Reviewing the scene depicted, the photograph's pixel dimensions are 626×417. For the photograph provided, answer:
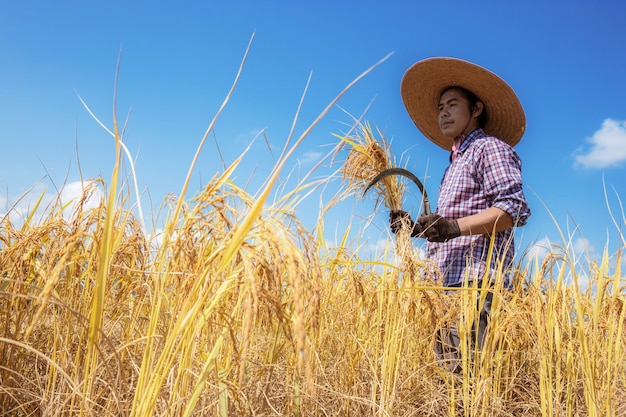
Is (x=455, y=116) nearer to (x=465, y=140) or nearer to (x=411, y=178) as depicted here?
(x=465, y=140)

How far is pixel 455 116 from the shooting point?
2.81 metres

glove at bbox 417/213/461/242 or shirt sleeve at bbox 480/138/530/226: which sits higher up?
shirt sleeve at bbox 480/138/530/226

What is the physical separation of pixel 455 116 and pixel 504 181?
63 cm

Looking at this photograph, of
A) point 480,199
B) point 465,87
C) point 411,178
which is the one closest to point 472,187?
point 480,199

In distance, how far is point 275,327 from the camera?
184cm

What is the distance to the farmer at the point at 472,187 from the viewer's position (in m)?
2.26

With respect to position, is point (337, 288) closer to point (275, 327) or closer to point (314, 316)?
point (275, 327)

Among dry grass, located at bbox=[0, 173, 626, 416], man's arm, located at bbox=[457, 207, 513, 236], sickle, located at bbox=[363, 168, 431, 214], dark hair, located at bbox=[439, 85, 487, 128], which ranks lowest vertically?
dry grass, located at bbox=[0, 173, 626, 416]

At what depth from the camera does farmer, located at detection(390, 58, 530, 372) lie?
89.0 inches

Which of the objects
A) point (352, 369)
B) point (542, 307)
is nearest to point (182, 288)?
point (352, 369)

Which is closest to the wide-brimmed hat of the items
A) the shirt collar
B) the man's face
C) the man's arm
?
the man's face

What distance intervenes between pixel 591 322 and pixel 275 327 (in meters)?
1.14

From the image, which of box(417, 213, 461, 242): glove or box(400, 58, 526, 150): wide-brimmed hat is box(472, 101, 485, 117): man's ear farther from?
box(417, 213, 461, 242): glove

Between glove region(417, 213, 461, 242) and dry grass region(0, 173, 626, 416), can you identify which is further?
glove region(417, 213, 461, 242)
